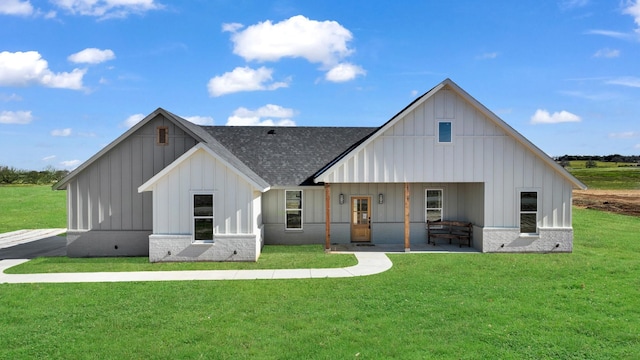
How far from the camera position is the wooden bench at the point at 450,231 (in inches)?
723

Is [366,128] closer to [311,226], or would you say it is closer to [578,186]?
[311,226]

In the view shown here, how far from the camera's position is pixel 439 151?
55.1 feet

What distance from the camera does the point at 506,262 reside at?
1492 cm

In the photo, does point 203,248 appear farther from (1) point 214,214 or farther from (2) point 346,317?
(2) point 346,317

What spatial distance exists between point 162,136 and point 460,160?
1270 centimetres

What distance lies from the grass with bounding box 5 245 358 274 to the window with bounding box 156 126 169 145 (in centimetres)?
487

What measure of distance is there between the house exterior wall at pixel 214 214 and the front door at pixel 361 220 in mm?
5814

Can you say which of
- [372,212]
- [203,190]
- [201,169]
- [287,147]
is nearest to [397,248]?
[372,212]

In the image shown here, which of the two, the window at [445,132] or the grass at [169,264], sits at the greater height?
the window at [445,132]

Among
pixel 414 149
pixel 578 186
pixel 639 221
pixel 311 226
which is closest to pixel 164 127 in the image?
A: pixel 311 226

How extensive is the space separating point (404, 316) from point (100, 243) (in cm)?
1369

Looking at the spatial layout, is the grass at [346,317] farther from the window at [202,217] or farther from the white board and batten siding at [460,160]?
the white board and batten siding at [460,160]

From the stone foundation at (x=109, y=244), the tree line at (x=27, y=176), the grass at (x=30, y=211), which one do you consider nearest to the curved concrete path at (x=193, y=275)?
the stone foundation at (x=109, y=244)

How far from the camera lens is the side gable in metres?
16.7
